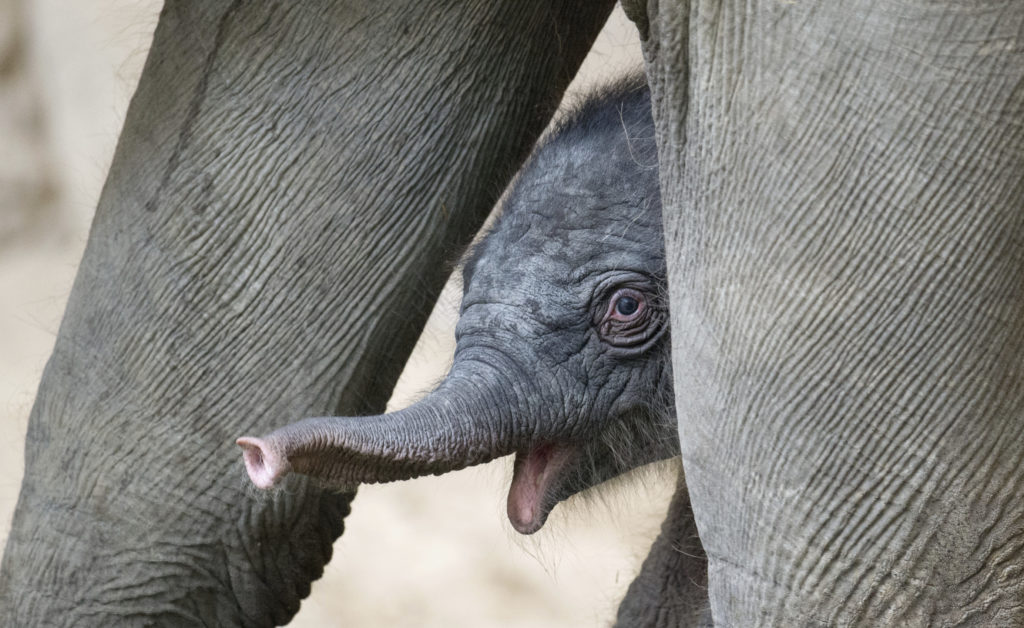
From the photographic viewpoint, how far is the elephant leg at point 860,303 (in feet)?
3.16

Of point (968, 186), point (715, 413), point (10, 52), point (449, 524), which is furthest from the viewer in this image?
point (10, 52)

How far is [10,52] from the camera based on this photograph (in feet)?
15.8

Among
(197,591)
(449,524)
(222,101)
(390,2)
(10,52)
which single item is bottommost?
(197,591)

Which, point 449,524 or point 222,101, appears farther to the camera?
point 449,524

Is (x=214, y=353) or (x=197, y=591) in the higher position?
(x=214, y=353)

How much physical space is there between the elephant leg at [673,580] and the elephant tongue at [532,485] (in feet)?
0.92

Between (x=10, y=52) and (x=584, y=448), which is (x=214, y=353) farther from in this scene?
(x=10, y=52)

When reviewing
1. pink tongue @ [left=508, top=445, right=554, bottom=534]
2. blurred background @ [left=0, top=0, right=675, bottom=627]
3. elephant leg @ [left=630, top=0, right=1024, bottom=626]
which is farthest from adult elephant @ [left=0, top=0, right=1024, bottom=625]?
blurred background @ [left=0, top=0, right=675, bottom=627]

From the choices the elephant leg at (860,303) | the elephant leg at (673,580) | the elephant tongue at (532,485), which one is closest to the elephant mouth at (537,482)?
the elephant tongue at (532,485)

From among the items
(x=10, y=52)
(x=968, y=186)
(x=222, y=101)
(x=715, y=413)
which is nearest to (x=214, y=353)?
(x=222, y=101)

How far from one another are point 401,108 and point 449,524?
7.45ft

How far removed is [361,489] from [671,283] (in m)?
3.04

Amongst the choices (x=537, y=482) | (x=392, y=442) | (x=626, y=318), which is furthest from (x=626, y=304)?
(x=392, y=442)

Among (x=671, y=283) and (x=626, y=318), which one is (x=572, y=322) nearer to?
(x=626, y=318)
